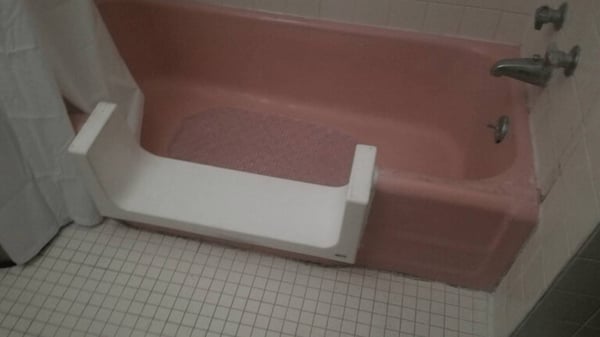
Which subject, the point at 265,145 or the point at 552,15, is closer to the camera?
the point at 552,15

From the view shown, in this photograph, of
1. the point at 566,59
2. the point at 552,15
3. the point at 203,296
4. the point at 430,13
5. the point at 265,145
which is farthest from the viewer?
the point at 265,145

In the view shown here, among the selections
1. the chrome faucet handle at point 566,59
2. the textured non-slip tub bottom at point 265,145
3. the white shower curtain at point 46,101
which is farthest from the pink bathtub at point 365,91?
the white shower curtain at point 46,101

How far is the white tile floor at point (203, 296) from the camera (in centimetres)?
127

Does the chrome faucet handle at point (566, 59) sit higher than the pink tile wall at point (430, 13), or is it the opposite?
the chrome faucet handle at point (566, 59)

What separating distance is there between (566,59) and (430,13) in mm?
499

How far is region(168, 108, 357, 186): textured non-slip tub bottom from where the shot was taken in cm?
158

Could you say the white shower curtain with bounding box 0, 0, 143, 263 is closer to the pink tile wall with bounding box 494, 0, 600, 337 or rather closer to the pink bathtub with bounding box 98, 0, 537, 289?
the pink bathtub with bounding box 98, 0, 537, 289

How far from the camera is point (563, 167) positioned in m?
1.01

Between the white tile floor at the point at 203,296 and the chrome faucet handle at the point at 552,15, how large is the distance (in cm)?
74

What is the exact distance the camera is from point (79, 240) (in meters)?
1.42

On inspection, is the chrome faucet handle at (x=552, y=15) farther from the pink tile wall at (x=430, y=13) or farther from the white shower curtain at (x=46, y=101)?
the white shower curtain at (x=46, y=101)

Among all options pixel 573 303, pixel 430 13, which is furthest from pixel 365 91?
pixel 573 303

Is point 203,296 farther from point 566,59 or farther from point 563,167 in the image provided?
point 566,59

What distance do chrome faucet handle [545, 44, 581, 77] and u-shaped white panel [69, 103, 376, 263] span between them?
0.46 meters
